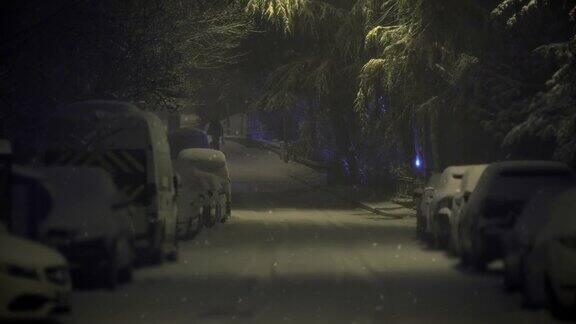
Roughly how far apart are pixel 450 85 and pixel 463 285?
64.4 ft

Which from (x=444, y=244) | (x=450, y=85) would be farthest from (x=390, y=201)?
(x=444, y=244)

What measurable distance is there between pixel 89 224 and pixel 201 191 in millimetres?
12107

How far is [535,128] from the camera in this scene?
2719cm

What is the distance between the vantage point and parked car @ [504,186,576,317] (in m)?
13.7

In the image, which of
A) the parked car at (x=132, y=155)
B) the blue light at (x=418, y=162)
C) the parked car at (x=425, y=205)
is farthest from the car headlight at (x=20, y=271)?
the blue light at (x=418, y=162)

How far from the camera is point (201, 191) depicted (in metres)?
30.1

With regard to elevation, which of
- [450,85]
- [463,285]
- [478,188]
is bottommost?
[463,285]

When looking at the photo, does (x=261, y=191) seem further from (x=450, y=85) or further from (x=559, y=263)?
(x=559, y=263)

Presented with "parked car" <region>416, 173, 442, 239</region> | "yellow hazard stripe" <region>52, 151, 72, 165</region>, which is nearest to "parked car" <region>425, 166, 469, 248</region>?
"parked car" <region>416, 173, 442, 239</region>

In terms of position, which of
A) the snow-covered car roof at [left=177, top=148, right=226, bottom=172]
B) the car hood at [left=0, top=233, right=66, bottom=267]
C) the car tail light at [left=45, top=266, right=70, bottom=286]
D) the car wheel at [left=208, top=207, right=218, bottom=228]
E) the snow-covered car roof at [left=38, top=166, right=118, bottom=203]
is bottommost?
the car wheel at [left=208, top=207, right=218, bottom=228]

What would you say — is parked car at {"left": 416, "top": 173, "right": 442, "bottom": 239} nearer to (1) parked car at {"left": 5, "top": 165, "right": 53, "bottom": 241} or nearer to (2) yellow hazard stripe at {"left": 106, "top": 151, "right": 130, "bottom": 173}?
(2) yellow hazard stripe at {"left": 106, "top": 151, "right": 130, "bottom": 173}

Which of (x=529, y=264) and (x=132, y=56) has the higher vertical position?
(x=132, y=56)

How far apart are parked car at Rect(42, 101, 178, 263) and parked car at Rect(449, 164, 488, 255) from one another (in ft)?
17.6

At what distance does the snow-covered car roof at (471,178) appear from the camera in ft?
76.5
